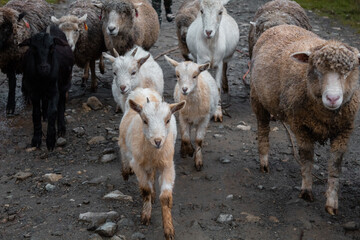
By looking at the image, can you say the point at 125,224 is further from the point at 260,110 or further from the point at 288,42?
the point at 288,42

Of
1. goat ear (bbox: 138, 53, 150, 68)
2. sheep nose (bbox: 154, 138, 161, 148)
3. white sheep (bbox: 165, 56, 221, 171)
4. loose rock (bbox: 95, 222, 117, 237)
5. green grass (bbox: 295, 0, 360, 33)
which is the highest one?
sheep nose (bbox: 154, 138, 161, 148)

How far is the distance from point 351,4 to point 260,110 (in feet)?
36.9

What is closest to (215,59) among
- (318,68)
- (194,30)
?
(194,30)

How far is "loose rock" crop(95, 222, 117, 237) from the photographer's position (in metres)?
4.94

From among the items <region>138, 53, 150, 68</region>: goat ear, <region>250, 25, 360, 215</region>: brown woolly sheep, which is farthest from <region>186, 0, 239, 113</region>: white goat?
<region>250, 25, 360, 215</region>: brown woolly sheep

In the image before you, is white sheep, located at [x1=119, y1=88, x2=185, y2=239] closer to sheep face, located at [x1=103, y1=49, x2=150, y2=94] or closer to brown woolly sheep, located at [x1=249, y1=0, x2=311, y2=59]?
sheep face, located at [x1=103, y1=49, x2=150, y2=94]

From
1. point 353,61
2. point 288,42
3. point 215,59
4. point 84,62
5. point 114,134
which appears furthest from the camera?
point 84,62

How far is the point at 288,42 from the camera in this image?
6191mm

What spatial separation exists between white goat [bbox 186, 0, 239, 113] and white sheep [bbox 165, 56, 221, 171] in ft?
5.04

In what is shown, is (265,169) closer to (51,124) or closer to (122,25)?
(51,124)

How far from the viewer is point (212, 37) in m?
8.23

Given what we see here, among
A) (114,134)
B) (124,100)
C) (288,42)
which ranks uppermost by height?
(288,42)

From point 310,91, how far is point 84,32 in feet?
16.5

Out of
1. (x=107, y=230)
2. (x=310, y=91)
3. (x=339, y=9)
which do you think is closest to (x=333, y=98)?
(x=310, y=91)
